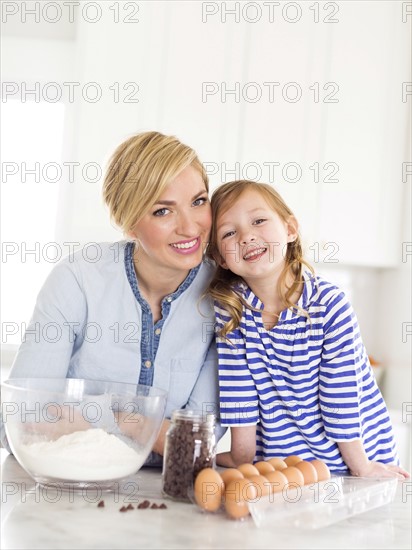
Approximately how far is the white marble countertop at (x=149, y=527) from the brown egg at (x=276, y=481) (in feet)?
0.21

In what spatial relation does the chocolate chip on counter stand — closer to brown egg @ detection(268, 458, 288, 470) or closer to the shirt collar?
brown egg @ detection(268, 458, 288, 470)

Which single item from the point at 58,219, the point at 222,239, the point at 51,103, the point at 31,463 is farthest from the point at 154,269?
the point at 51,103

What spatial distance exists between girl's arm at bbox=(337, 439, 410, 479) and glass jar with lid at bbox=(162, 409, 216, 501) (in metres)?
0.43

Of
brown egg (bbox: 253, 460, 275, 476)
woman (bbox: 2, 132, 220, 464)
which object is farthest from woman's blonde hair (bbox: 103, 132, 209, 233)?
brown egg (bbox: 253, 460, 275, 476)

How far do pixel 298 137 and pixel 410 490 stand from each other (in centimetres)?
207

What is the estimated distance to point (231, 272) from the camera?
5.45 feet

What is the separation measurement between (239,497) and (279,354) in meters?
0.51

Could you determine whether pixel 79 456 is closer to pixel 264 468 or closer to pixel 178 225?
pixel 264 468

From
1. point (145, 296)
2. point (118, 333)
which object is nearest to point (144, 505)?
point (118, 333)

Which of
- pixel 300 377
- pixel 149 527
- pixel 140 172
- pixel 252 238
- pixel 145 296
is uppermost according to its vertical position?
pixel 140 172

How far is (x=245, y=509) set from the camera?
1.04 meters

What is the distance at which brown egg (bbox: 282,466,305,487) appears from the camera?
3.69 ft

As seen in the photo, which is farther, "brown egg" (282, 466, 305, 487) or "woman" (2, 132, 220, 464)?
"woman" (2, 132, 220, 464)

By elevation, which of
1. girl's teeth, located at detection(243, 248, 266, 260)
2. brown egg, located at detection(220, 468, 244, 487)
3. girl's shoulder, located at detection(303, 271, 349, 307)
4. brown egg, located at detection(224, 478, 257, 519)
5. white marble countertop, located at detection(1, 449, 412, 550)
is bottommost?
white marble countertop, located at detection(1, 449, 412, 550)
